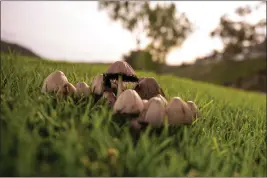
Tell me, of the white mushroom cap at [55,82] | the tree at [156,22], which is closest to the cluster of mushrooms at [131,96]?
the white mushroom cap at [55,82]

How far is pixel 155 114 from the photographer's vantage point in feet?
5.37

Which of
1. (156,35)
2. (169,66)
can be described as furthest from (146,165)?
(169,66)

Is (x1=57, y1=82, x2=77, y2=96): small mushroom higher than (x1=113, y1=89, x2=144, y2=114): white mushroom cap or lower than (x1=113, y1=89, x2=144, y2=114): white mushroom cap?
higher

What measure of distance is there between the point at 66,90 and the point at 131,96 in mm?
490

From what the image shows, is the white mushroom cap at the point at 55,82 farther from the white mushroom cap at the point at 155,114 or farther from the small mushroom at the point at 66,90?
the white mushroom cap at the point at 155,114

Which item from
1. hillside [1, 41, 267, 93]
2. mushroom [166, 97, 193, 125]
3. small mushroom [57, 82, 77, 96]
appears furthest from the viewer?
hillside [1, 41, 267, 93]

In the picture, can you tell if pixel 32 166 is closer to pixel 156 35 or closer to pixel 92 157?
pixel 92 157

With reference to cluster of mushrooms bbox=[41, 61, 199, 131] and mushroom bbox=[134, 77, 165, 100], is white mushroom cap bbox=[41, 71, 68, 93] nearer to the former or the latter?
cluster of mushrooms bbox=[41, 61, 199, 131]

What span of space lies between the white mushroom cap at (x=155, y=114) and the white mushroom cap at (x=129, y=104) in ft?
0.24

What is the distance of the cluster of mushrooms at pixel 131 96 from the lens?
1.67m

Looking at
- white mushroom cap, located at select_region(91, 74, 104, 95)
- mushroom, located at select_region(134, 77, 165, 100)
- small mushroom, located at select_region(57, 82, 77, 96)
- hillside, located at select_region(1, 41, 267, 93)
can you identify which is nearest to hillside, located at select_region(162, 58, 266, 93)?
hillside, located at select_region(1, 41, 267, 93)

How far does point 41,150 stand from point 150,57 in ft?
141

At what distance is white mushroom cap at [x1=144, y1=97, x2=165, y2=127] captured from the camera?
5.37 ft

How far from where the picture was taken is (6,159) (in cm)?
101
